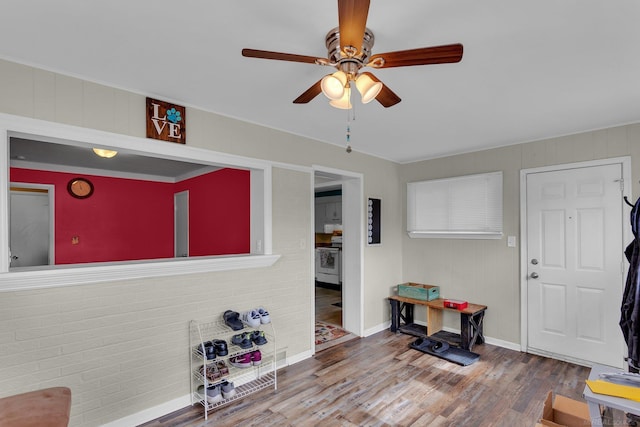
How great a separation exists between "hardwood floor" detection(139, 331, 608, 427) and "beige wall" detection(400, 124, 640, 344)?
58cm

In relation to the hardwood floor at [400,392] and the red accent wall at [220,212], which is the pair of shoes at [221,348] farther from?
the red accent wall at [220,212]

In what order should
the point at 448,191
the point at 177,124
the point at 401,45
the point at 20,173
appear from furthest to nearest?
the point at 20,173 < the point at 448,191 < the point at 177,124 < the point at 401,45

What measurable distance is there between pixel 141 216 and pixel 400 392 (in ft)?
16.0

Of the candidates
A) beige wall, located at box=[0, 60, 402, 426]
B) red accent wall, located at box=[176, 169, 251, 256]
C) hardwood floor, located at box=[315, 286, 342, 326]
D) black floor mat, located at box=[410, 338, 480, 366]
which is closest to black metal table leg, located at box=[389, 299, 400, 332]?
black floor mat, located at box=[410, 338, 480, 366]

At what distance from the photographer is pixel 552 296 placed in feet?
11.2

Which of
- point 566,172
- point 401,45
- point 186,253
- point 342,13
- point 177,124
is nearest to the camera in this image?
point 342,13

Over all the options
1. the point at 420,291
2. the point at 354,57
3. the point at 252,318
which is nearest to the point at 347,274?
the point at 420,291

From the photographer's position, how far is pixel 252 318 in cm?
275

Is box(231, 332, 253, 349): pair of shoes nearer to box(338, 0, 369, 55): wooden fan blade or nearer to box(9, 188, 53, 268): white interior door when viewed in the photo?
box(338, 0, 369, 55): wooden fan blade

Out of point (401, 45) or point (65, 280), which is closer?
point (401, 45)

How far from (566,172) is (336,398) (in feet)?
10.3

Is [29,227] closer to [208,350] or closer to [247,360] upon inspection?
[208,350]

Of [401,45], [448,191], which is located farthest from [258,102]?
[448,191]

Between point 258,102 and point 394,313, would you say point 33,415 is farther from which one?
point 394,313
